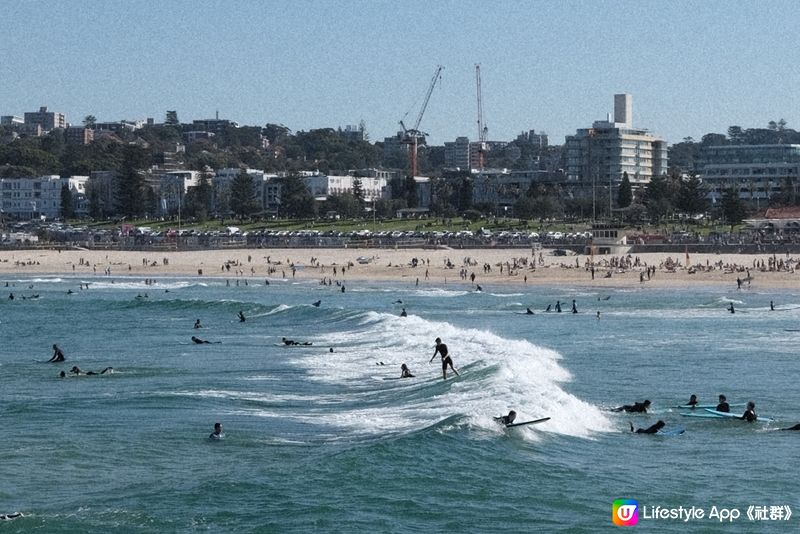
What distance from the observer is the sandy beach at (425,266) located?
86625 mm

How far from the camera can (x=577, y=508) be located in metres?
20.2

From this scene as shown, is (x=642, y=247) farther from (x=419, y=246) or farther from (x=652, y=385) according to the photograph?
(x=652, y=385)

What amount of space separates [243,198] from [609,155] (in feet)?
167

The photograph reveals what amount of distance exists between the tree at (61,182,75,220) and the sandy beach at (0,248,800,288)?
50.3 m

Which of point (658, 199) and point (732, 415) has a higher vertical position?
point (658, 199)

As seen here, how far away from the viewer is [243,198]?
16150cm

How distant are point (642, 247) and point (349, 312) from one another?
1965 inches

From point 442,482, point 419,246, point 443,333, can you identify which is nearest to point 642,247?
point 419,246

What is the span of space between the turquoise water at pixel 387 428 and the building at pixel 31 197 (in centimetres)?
13602

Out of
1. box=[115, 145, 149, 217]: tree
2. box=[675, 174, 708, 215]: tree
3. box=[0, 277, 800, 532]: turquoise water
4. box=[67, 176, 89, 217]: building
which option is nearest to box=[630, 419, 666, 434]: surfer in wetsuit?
box=[0, 277, 800, 532]: turquoise water

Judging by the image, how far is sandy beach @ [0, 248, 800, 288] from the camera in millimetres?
86625

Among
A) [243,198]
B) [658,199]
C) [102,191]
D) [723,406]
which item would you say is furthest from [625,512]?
[102,191]

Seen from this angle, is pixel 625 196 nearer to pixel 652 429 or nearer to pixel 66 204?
pixel 66 204

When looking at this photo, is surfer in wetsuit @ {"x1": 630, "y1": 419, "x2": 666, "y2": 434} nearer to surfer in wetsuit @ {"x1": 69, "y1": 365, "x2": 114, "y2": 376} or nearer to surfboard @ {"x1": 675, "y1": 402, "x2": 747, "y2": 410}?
surfboard @ {"x1": 675, "y1": 402, "x2": 747, "y2": 410}
